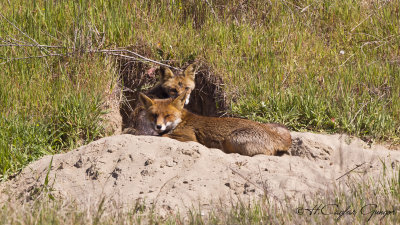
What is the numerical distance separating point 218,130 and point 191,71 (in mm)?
2488

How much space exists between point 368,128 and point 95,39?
467 centimetres

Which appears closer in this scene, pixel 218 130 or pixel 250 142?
pixel 250 142

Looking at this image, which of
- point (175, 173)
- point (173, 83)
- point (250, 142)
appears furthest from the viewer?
point (173, 83)

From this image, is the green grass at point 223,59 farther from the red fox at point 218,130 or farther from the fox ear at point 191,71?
the red fox at point 218,130

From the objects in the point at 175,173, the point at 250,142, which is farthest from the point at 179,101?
the point at 175,173

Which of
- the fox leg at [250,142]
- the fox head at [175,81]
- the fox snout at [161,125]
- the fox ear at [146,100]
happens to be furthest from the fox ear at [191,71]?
the fox leg at [250,142]

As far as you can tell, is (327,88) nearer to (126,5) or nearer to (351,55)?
(351,55)

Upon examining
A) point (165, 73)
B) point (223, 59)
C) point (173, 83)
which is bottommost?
point (173, 83)

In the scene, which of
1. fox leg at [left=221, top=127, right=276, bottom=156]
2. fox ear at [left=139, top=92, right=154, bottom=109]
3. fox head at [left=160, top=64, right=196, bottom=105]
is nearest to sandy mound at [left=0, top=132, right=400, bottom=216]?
fox leg at [left=221, top=127, right=276, bottom=156]

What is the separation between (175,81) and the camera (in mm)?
8008

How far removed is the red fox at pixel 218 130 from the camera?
222 inches

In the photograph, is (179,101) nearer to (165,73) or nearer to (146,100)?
(146,100)

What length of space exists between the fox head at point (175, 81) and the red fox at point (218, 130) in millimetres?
1346

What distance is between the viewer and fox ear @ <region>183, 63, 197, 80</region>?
26.4 feet
